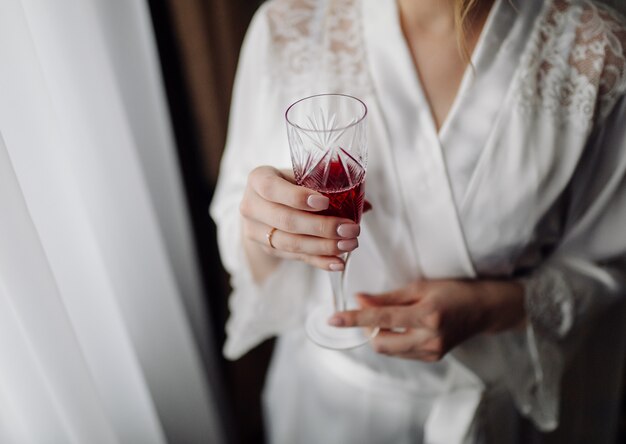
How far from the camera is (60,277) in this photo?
69cm

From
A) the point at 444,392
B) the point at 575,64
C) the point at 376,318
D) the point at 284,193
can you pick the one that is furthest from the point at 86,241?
the point at 575,64

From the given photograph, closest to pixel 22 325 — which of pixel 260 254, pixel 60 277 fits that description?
pixel 60 277

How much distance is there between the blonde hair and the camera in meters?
0.81

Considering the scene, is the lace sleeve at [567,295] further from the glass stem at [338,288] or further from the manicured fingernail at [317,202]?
the manicured fingernail at [317,202]

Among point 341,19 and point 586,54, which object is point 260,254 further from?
point 586,54

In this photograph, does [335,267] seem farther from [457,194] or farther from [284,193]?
[457,194]

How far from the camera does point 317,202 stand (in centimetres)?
60

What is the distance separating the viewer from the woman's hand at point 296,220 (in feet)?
1.99

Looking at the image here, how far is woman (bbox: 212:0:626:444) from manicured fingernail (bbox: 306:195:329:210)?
12 centimetres

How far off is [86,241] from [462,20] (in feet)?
2.13

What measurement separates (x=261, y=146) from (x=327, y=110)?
9.4 inches

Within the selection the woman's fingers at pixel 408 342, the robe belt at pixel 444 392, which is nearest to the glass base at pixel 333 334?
the woman's fingers at pixel 408 342

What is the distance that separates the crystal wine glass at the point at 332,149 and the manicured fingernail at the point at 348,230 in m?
0.03

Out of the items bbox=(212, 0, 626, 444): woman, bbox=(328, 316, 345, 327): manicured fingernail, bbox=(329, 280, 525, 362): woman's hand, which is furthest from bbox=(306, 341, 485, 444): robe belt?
bbox=(328, 316, 345, 327): manicured fingernail
